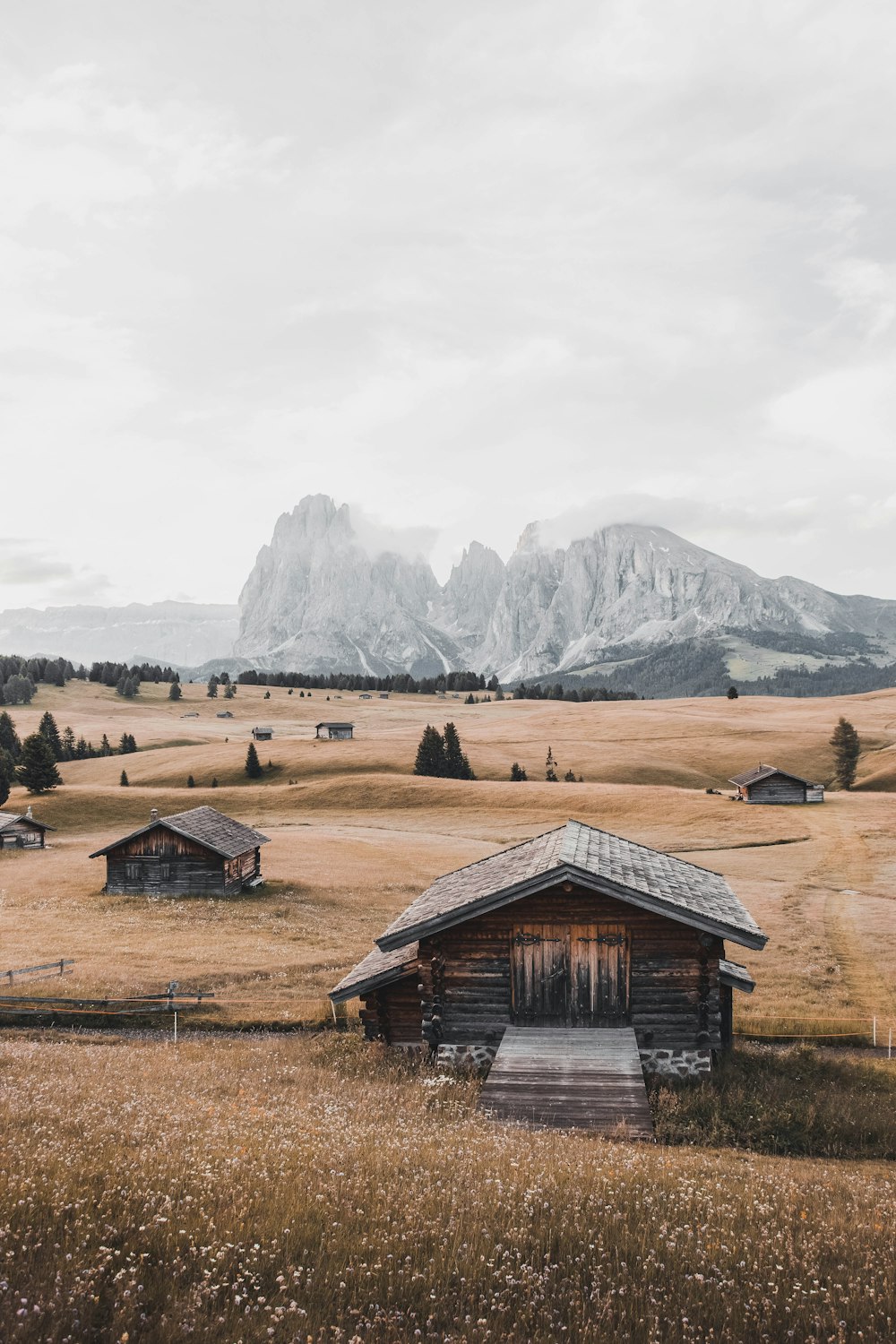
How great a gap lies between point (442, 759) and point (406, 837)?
128 feet

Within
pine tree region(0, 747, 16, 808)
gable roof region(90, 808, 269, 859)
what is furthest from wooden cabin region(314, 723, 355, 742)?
gable roof region(90, 808, 269, 859)

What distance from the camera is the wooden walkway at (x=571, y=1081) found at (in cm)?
1415

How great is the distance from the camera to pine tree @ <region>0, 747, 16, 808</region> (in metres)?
94.8

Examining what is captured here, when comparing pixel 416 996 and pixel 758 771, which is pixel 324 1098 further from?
pixel 758 771

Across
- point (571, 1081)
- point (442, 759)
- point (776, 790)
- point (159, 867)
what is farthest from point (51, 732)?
point (571, 1081)

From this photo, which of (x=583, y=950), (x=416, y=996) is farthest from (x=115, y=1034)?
(x=583, y=950)

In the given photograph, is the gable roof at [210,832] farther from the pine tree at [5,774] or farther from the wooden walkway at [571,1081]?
the pine tree at [5,774]

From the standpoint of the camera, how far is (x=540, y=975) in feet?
64.4

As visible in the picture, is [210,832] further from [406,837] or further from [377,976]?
[377,976]

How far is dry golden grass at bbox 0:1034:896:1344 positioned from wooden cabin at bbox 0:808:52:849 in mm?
69774

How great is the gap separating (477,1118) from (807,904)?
3846cm

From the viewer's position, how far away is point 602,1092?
15266 millimetres

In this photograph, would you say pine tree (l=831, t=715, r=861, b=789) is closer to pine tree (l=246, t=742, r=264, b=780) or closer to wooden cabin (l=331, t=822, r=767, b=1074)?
pine tree (l=246, t=742, r=264, b=780)

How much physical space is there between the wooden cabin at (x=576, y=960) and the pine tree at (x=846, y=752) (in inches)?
3941
